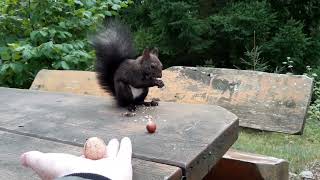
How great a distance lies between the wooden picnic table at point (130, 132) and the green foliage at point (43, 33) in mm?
1814

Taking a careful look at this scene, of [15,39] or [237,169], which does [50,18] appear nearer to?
[15,39]

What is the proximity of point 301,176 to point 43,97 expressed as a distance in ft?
4.44

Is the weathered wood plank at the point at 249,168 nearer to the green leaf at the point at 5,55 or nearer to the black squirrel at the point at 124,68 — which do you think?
the black squirrel at the point at 124,68

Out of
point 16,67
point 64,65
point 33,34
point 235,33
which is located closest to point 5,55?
point 16,67

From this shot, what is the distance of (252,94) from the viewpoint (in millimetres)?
2840

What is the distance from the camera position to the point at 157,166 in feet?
3.60

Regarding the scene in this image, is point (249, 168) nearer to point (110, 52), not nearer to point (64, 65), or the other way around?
point (110, 52)

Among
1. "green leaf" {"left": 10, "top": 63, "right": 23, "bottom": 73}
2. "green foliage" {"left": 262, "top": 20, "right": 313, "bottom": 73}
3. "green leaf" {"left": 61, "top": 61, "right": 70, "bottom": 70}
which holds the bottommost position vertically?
"green foliage" {"left": 262, "top": 20, "right": 313, "bottom": 73}

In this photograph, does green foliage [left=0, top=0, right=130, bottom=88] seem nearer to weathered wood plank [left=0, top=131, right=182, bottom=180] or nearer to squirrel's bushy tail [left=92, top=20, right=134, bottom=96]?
squirrel's bushy tail [left=92, top=20, right=134, bottom=96]

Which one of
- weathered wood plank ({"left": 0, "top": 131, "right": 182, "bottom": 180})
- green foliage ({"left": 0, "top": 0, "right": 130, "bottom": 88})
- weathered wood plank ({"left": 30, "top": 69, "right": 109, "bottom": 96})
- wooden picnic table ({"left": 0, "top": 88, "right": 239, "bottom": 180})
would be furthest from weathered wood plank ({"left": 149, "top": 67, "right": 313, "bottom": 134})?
weathered wood plank ({"left": 0, "top": 131, "right": 182, "bottom": 180})

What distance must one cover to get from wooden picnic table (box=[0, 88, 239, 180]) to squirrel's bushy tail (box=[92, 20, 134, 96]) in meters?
0.09

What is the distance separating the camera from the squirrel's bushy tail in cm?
181

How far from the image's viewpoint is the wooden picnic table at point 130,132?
44.3 inches

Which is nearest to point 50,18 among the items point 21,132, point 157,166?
point 21,132
